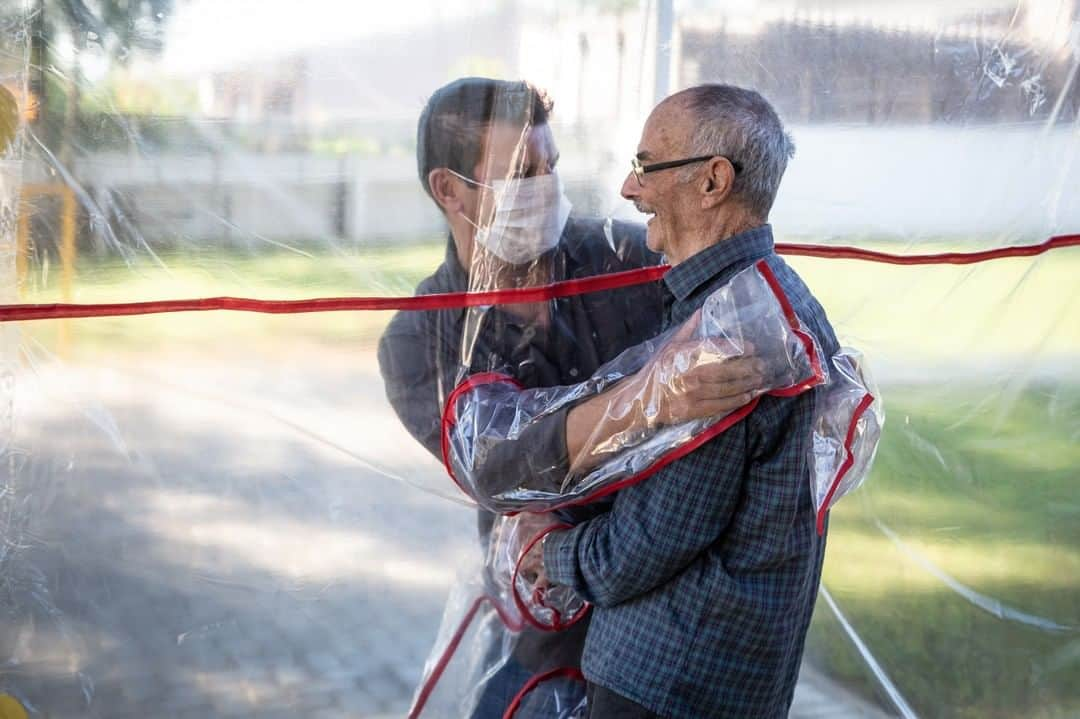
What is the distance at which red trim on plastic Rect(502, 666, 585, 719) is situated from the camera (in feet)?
6.69

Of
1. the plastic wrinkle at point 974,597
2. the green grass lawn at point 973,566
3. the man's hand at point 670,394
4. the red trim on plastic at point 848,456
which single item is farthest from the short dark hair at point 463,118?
the plastic wrinkle at point 974,597

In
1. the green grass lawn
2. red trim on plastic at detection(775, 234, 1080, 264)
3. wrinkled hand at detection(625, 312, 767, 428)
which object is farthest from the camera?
the green grass lawn

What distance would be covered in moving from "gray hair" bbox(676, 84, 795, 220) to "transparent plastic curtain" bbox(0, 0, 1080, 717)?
0.91 feet

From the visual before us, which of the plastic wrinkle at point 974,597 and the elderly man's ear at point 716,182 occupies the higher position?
the elderly man's ear at point 716,182

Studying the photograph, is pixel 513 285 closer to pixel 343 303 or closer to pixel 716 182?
pixel 343 303

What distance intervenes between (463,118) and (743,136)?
425 mm

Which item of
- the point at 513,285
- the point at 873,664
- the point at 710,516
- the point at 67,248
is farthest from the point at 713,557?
the point at 873,664

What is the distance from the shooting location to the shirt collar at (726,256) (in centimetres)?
171

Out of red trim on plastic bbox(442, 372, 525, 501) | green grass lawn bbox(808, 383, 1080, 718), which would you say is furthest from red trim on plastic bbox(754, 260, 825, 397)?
green grass lawn bbox(808, 383, 1080, 718)

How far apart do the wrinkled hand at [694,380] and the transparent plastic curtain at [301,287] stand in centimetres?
27

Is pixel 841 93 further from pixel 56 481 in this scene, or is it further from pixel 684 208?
pixel 56 481

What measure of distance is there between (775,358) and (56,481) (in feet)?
3.60

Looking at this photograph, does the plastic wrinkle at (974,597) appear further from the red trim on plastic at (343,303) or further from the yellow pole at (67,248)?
the yellow pole at (67,248)

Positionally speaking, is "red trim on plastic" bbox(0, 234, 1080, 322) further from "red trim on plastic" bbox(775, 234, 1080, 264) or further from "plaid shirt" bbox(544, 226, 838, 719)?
"red trim on plastic" bbox(775, 234, 1080, 264)
